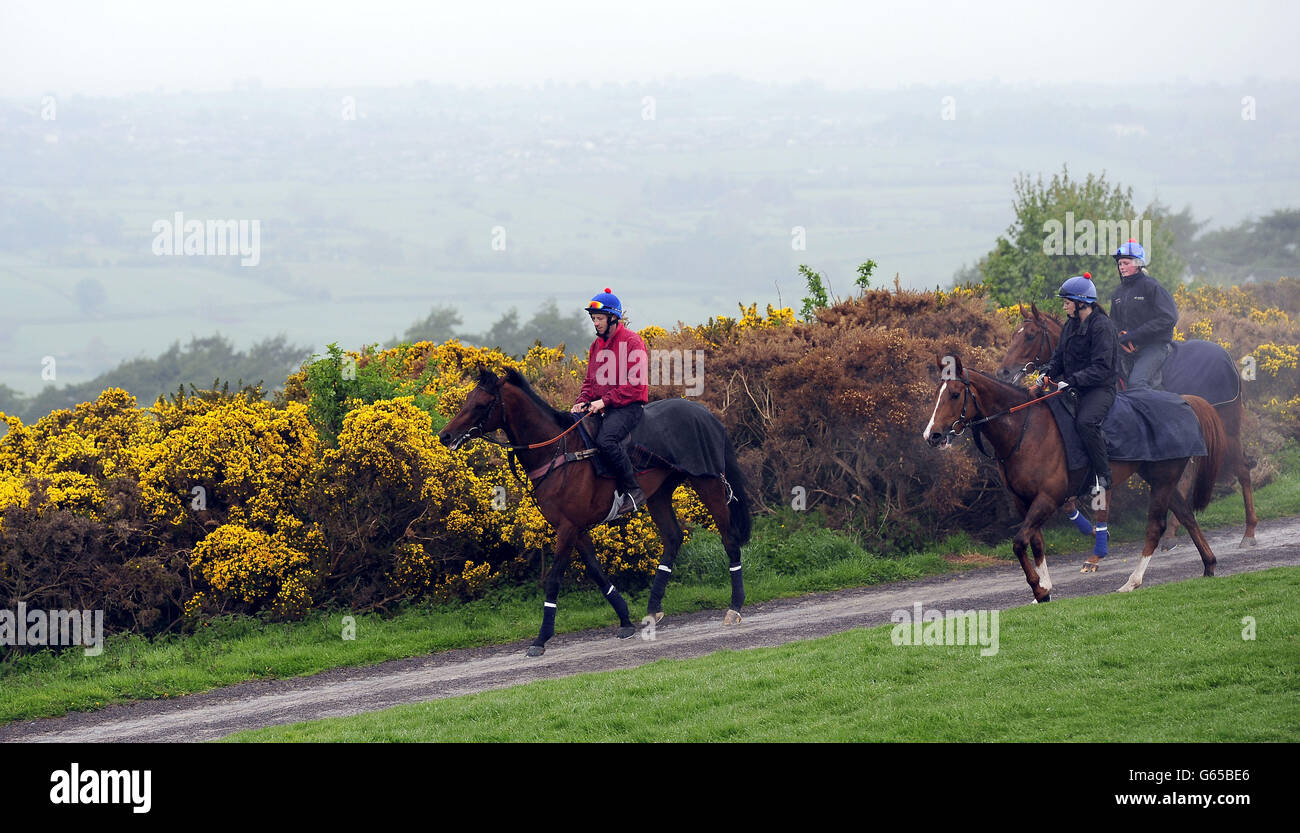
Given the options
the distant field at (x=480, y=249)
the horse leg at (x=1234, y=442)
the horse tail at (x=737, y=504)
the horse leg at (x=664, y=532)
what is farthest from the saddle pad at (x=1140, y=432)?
the distant field at (x=480, y=249)

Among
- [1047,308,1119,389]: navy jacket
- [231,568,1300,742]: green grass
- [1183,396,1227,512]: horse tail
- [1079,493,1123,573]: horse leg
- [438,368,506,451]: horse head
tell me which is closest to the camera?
[231,568,1300,742]: green grass

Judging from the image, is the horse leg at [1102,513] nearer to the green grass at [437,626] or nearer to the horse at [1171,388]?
the horse at [1171,388]

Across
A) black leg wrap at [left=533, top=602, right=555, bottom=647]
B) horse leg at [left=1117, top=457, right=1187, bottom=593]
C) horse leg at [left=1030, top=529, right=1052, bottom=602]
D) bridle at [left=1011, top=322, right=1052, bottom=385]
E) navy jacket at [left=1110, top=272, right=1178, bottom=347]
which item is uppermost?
navy jacket at [left=1110, top=272, right=1178, bottom=347]

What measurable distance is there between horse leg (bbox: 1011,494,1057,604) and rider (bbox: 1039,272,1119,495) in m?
0.80

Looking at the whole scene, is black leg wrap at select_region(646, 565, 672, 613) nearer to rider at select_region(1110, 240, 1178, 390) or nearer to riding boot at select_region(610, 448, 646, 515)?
riding boot at select_region(610, 448, 646, 515)

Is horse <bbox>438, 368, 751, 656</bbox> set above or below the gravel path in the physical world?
above

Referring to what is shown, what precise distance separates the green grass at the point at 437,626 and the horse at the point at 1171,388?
4.70 ft

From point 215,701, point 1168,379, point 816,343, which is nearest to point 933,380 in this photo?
point 816,343
